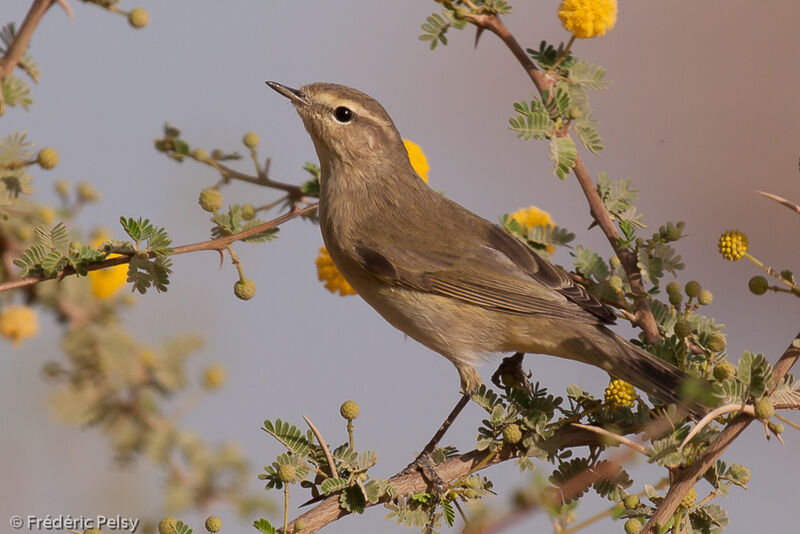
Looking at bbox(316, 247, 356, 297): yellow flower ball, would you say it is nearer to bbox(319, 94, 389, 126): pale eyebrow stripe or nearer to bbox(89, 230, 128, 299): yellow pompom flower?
bbox(89, 230, 128, 299): yellow pompom flower

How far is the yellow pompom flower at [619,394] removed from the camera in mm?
1816

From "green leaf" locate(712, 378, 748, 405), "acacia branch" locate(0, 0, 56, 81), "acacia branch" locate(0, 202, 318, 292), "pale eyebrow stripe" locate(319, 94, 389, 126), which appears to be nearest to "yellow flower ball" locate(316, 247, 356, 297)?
"acacia branch" locate(0, 202, 318, 292)

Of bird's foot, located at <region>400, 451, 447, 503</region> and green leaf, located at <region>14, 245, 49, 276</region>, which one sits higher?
green leaf, located at <region>14, 245, 49, 276</region>

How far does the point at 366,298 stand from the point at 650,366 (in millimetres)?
1138

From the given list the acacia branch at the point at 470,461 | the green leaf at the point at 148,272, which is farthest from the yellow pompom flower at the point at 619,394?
the green leaf at the point at 148,272

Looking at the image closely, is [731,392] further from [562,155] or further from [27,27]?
[27,27]

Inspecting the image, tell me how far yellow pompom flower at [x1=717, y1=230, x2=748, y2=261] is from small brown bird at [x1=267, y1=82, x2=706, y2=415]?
94 centimetres

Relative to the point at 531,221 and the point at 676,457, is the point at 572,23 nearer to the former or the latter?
the point at 531,221

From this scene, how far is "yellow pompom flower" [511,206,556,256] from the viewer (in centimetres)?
252

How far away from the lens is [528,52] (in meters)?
2.22

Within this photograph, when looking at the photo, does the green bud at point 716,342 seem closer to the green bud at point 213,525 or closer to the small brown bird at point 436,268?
the small brown bird at point 436,268

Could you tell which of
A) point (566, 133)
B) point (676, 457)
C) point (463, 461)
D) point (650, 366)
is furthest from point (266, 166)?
point (676, 457)

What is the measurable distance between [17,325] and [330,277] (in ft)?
2.74

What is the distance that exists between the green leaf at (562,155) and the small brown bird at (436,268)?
860 millimetres
